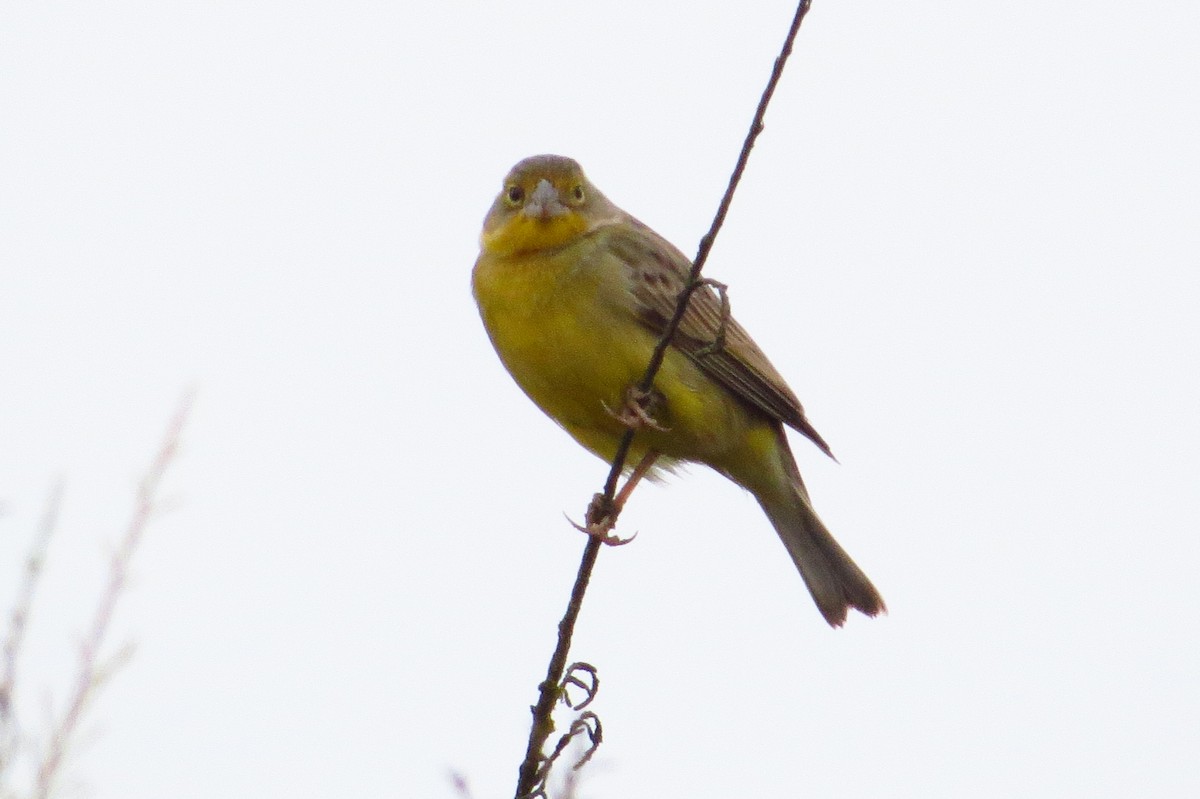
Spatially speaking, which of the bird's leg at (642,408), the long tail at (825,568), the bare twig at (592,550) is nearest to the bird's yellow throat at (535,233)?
the bird's leg at (642,408)

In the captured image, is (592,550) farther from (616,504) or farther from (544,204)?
(544,204)

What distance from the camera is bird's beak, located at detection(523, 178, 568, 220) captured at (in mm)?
5875

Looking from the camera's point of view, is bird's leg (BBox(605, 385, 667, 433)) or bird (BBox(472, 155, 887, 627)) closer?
bird's leg (BBox(605, 385, 667, 433))

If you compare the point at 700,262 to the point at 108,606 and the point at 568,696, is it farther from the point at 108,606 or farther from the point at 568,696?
the point at 108,606

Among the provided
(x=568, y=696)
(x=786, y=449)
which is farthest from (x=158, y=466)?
(x=786, y=449)

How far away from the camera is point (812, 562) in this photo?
252 inches

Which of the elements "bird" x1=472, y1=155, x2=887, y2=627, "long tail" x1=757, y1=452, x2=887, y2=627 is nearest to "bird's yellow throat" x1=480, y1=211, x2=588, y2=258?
"bird" x1=472, y1=155, x2=887, y2=627

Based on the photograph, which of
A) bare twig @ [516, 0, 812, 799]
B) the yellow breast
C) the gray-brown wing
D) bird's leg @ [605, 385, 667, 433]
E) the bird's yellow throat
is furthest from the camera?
the bird's yellow throat

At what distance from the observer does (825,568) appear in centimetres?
641

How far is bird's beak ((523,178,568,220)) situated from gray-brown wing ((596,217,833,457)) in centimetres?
19

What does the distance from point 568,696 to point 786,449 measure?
2851 millimetres

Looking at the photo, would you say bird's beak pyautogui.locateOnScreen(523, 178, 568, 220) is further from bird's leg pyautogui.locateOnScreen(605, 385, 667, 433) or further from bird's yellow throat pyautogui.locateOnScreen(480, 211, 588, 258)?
bird's leg pyautogui.locateOnScreen(605, 385, 667, 433)

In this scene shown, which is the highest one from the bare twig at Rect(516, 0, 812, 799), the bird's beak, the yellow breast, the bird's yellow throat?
the bird's beak

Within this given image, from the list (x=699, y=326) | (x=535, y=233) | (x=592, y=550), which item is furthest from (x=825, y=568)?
(x=592, y=550)
